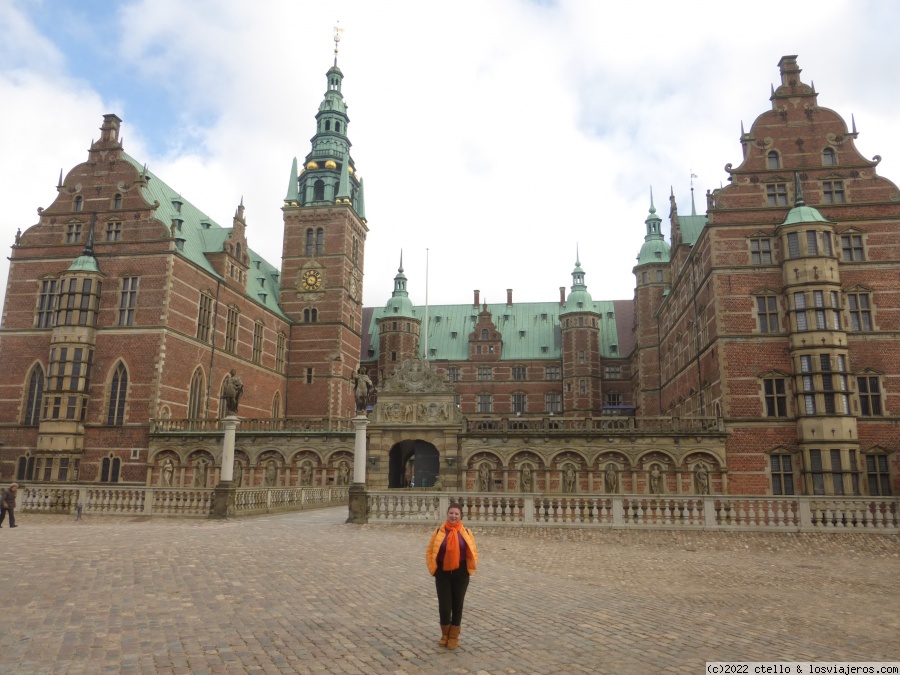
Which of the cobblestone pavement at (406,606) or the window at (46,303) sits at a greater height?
the window at (46,303)

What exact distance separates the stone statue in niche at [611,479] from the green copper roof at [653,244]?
2419 cm

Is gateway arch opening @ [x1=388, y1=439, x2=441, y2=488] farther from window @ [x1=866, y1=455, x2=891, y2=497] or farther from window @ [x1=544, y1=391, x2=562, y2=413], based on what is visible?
window @ [x1=544, y1=391, x2=562, y2=413]

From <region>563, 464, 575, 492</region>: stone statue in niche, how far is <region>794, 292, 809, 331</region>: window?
39.2 ft

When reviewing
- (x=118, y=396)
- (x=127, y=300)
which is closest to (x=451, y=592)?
(x=118, y=396)

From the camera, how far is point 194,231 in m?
39.9

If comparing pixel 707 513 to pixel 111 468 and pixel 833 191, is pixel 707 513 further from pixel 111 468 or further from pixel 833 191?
pixel 111 468

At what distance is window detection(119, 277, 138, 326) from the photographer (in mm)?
33625

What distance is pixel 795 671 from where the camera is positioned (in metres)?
6.38

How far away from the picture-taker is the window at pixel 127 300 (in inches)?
1324

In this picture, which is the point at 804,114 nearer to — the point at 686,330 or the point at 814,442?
the point at 686,330

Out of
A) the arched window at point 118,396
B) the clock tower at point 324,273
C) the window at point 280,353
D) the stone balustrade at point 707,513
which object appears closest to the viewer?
the stone balustrade at point 707,513

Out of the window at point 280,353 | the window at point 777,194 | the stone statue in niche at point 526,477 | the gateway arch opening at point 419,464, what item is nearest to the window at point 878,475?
the window at point 777,194

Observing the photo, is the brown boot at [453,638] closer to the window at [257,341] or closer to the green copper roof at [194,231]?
the green copper roof at [194,231]

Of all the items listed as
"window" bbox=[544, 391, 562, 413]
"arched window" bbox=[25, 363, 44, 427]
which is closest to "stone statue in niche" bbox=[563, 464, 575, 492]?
"window" bbox=[544, 391, 562, 413]
